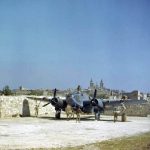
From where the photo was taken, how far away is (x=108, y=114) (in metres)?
47.6

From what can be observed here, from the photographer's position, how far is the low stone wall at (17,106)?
37594 mm

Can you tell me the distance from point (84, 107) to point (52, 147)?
68.2 feet

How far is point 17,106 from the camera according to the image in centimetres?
3944

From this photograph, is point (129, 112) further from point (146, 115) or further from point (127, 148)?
point (127, 148)

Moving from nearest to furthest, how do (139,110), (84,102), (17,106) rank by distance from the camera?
(84,102) < (17,106) < (139,110)

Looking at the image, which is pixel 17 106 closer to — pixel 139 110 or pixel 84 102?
pixel 84 102

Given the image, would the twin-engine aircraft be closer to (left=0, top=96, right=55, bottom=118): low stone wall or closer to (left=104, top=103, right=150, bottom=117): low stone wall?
(left=0, top=96, right=55, bottom=118): low stone wall

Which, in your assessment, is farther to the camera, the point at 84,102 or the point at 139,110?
the point at 139,110

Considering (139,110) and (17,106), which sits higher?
(17,106)

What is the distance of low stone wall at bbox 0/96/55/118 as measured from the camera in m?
37.6

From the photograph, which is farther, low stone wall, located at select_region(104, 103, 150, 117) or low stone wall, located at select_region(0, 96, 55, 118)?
low stone wall, located at select_region(104, 103, 150, 117)

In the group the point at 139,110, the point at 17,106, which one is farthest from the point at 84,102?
the point at 139,110

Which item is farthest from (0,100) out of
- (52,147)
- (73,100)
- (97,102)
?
(52,147)

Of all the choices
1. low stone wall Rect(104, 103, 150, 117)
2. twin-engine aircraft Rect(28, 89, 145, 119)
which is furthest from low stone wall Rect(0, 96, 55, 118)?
low stone wall Rect(104, 103, 150, 117)
